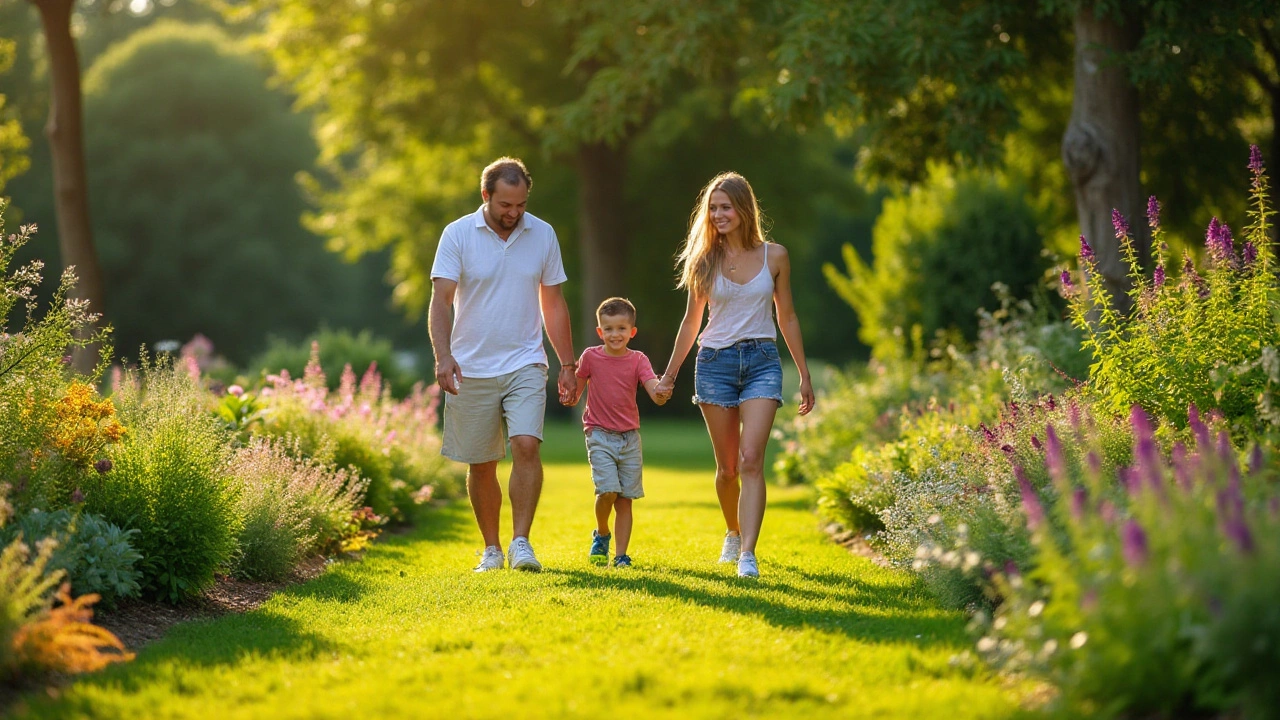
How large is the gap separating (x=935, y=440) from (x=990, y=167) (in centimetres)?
405

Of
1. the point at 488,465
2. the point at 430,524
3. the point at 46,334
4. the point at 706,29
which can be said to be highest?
the point at 706,29

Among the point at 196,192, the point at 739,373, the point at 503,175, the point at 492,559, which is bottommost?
the point at 492,559

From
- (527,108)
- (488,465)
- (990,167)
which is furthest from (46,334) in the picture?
(527,108)

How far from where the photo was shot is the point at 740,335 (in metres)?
7.10

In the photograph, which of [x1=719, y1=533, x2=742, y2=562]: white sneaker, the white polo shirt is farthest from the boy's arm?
[x1=719, y1=533, x2=742, y2=562]: white sneaker

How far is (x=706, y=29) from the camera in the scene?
13414 mm

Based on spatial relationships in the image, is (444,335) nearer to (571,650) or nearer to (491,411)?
(491,411)

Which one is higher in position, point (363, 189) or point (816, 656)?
point (363, 189)

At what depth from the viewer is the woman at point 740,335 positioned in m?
6.96

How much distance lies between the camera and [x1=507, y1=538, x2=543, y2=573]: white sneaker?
7051 mm

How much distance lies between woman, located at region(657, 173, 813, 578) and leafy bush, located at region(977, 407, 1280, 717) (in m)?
2.75

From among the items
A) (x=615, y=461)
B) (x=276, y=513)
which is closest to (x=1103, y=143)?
(x=615, y=461)

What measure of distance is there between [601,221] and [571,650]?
69.9 feet

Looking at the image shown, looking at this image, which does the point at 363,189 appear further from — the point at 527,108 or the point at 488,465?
the point at 488,465
